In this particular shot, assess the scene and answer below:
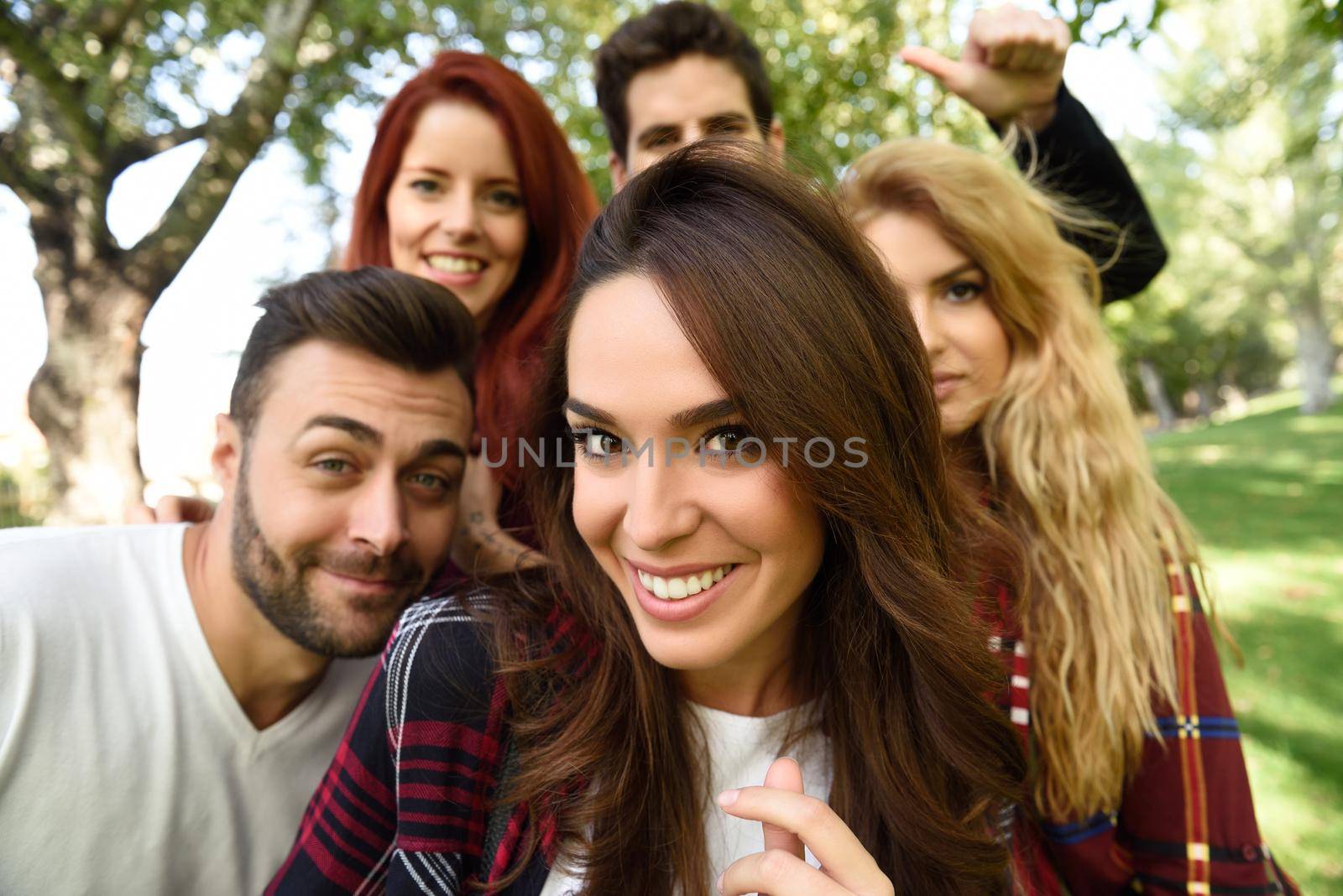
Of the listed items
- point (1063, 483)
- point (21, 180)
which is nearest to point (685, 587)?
point (1063, 483)

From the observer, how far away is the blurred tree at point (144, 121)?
5578 millimetres

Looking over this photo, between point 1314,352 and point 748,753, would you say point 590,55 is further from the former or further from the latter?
point 1314,352

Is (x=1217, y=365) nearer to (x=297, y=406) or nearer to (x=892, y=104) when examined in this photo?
(x=892, y=104)

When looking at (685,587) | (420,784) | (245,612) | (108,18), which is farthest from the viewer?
(108,18)

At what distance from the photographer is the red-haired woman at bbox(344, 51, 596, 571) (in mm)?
3203

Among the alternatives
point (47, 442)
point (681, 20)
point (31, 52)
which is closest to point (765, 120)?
point (681, 20)

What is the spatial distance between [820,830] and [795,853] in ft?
0.25

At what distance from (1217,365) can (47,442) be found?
144 feet

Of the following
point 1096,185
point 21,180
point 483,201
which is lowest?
point 1096,185

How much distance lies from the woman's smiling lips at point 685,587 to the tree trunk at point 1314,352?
2766 cm

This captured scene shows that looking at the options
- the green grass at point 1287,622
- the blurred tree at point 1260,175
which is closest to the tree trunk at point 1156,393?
the blurred tree at point 1260,175

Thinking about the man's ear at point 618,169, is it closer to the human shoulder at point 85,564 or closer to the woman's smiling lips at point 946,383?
the woman's smiling lips at point 946,383

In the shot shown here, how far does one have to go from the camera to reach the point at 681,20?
3439 millimetres

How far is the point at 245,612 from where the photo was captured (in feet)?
7.70
